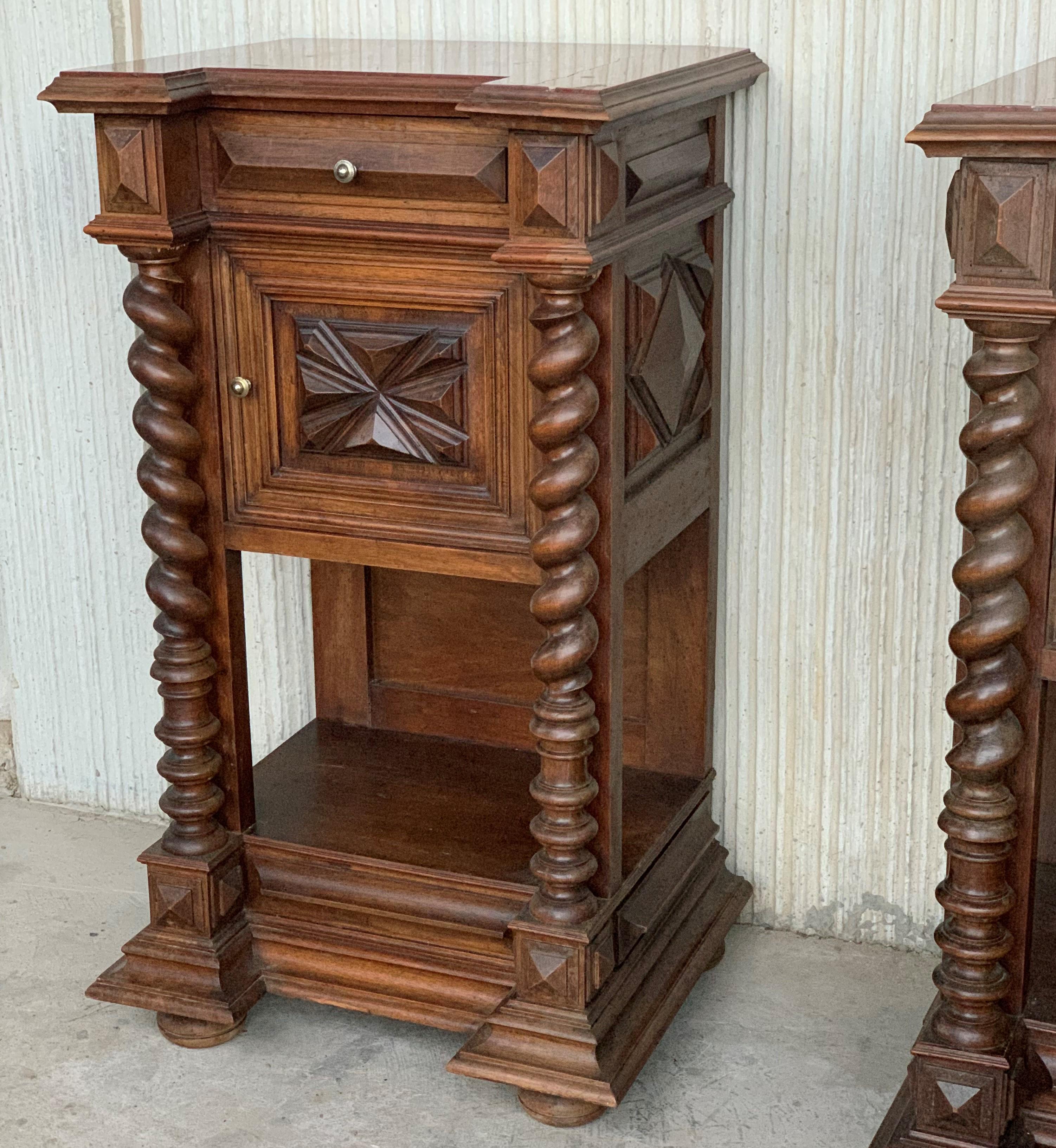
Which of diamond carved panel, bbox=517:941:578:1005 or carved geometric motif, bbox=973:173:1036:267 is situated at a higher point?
carved geometric motif, bbox=973:173:1036:267

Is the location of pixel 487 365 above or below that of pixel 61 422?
above

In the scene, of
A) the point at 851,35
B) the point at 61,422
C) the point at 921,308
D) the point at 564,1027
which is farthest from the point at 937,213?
the point at 61,422

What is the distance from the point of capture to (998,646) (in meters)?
1.88

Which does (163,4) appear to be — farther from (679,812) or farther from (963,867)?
(963,867)

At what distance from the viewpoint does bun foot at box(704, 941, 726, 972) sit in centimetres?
266

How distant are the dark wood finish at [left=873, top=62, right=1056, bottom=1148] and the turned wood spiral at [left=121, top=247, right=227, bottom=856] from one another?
1078 millimetres

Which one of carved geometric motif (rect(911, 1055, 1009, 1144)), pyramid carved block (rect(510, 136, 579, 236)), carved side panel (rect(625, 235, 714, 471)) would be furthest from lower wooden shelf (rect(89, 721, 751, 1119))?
pyramid carved block (rect(510, 136, 579, 236))

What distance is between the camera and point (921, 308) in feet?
8.09

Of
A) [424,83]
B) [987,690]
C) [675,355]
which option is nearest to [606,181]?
[424,83]

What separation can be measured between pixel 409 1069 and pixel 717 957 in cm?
57

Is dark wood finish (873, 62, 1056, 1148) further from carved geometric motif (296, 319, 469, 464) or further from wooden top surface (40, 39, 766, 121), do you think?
carved geometric motif (296, 319, 469, 464)

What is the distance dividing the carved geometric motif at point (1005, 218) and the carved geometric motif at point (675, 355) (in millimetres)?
563

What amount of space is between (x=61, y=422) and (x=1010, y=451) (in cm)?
191

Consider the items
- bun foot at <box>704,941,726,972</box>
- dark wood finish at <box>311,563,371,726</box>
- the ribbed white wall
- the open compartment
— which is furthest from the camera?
dark wood finish at <box>311,563,371,726</box>
